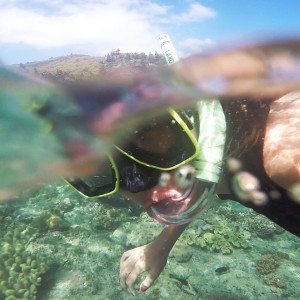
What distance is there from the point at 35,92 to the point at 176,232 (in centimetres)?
301

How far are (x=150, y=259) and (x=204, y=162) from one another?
273 cm

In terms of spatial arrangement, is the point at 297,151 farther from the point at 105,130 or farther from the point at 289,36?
the point at 105,130

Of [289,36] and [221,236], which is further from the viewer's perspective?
[221,236]

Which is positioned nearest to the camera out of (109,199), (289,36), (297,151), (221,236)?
(297,151)

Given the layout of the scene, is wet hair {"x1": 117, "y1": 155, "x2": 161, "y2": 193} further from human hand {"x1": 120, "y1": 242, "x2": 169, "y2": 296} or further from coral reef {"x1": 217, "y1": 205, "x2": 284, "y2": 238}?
coral reef {"x1": 217, "y1": 205, "x2": 284, "y2": 238}

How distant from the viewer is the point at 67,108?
3510 mm

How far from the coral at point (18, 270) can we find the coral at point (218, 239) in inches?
156

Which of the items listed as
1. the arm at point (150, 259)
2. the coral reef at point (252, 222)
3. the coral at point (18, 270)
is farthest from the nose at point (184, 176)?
the coral reef at point (252, 222)

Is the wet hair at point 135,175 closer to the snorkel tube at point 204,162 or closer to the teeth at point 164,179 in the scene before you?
the teeth at point 164,179

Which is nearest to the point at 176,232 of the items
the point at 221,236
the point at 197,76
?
the point at 197,76

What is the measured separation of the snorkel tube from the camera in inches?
112

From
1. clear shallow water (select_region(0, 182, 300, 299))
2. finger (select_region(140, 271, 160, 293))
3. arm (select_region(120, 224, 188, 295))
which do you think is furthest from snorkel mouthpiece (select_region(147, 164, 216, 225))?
clear shallow water (select_region(0, 182, 300, 299))

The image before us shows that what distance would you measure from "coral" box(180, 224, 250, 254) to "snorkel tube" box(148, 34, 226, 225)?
5.40 metres

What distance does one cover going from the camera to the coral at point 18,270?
682 centimetres
